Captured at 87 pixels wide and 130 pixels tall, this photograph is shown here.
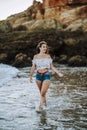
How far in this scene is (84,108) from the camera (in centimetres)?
1071

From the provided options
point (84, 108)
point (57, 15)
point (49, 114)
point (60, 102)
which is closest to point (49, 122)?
point (49, 114)

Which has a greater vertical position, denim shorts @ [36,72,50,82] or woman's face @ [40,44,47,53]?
woman's face @ [40,44,47,53]

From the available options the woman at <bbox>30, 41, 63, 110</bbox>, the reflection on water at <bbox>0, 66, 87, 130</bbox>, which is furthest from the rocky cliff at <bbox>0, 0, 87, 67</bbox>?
the woman at <bbox>30, 41, 63, 110</bbox>

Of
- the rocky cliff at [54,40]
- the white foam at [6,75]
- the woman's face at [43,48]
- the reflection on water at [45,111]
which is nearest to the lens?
the reflection on water at [45,111]

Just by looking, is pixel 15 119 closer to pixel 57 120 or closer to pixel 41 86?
pixel 57 120

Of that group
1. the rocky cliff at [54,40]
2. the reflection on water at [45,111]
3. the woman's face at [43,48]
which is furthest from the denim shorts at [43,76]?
the rocky cliff at [54,40]

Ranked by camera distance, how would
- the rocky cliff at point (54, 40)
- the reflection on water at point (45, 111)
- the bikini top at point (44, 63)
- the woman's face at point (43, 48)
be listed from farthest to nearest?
the rocky cliff at point (54, 40) → the bikini top at point (44, 63) → the woman's face at point (43, 48) → the reflection on water at point (45, 111)

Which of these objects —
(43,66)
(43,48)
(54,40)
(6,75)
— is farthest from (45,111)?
(54,40)

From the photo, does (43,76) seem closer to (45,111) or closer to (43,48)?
(43,48)

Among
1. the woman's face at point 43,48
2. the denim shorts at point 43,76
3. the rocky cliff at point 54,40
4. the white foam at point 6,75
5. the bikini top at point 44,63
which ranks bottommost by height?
the rocky cliff at point 54,40

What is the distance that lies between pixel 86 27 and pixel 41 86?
1543 inches

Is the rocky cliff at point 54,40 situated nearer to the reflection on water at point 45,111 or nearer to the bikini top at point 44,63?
the reflection on water at point 45,111

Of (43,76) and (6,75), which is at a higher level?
(43,76)

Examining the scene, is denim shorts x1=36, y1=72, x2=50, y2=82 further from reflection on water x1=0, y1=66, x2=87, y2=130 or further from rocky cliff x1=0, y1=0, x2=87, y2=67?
rocky cliff x1=0, y1=0, x2=87, y2=67
